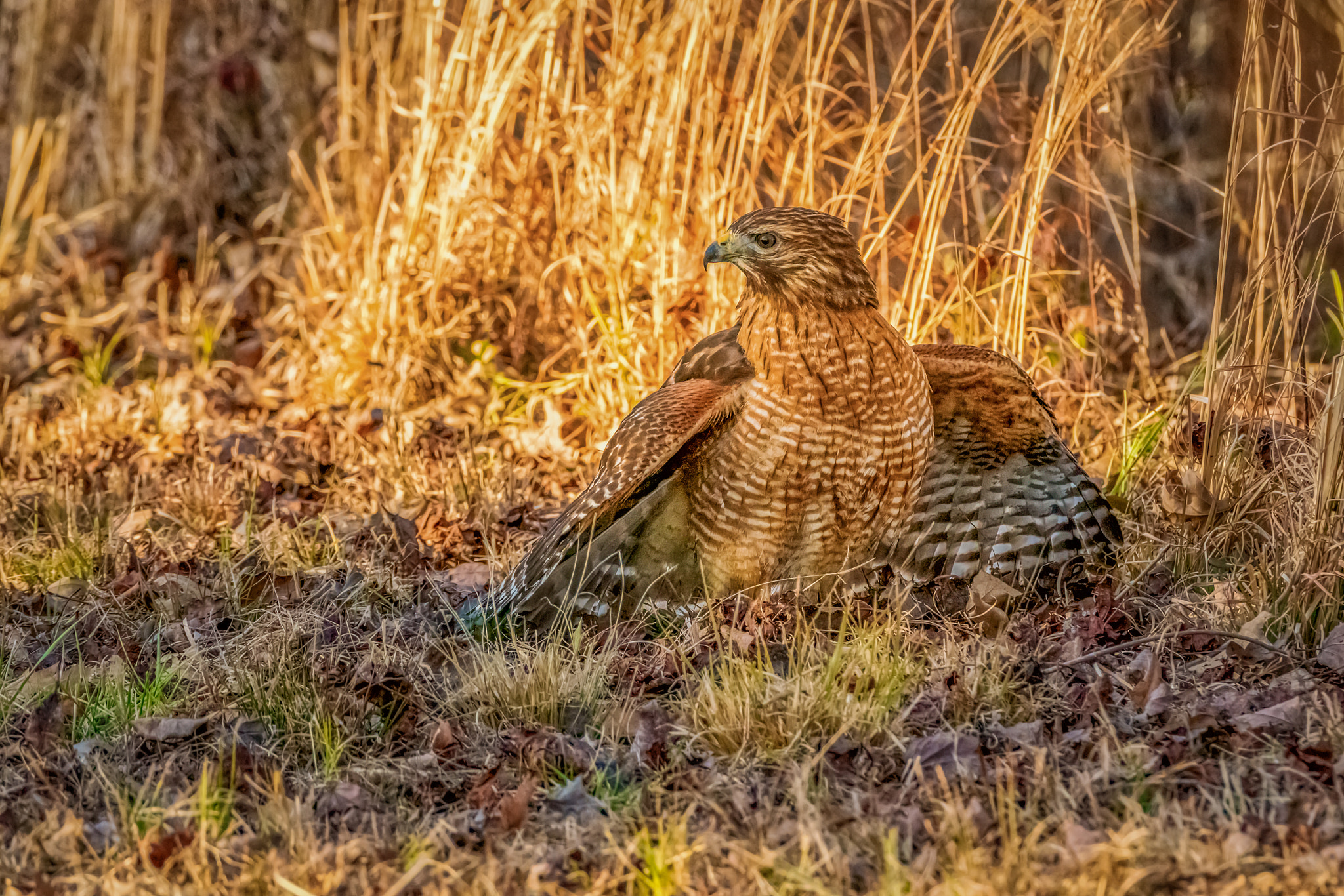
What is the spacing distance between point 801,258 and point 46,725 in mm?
A: 2276

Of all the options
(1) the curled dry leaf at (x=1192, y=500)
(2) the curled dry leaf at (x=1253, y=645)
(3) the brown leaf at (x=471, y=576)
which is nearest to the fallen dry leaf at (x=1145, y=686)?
(2) the curled dry leaf at (x=1253, y=645)

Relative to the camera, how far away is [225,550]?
4.70m

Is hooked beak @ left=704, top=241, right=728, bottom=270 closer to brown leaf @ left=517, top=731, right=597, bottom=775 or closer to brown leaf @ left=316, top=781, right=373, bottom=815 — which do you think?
brown leaf @ left=517, top=731, right=597, bottom=775

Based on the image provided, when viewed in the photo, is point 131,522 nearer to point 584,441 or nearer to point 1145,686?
point 584,441

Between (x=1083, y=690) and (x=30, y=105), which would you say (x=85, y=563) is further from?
(x=30, y=105)

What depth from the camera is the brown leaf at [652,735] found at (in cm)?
330

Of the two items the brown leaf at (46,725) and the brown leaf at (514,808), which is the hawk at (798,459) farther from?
the brown leaf at (46,725)

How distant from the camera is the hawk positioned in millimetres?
4000

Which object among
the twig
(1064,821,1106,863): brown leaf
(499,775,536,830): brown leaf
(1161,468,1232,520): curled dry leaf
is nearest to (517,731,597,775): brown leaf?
(499,775,536,830): brown leaf

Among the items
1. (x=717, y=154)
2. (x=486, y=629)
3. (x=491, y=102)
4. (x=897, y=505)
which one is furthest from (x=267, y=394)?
(x=897, y=505)

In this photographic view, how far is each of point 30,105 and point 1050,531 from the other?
722cm

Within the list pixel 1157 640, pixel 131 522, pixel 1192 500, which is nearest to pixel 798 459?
pixel 1157 640

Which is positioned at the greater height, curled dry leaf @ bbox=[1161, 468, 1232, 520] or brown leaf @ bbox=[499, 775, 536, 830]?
curled dry leaf @ bbox=[1161, 468, 1232, 520]

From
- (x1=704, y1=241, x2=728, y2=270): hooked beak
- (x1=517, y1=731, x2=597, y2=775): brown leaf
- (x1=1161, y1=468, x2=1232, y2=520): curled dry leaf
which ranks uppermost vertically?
(x1=704, y1=241, x2=728, y2=270): hooked beak
